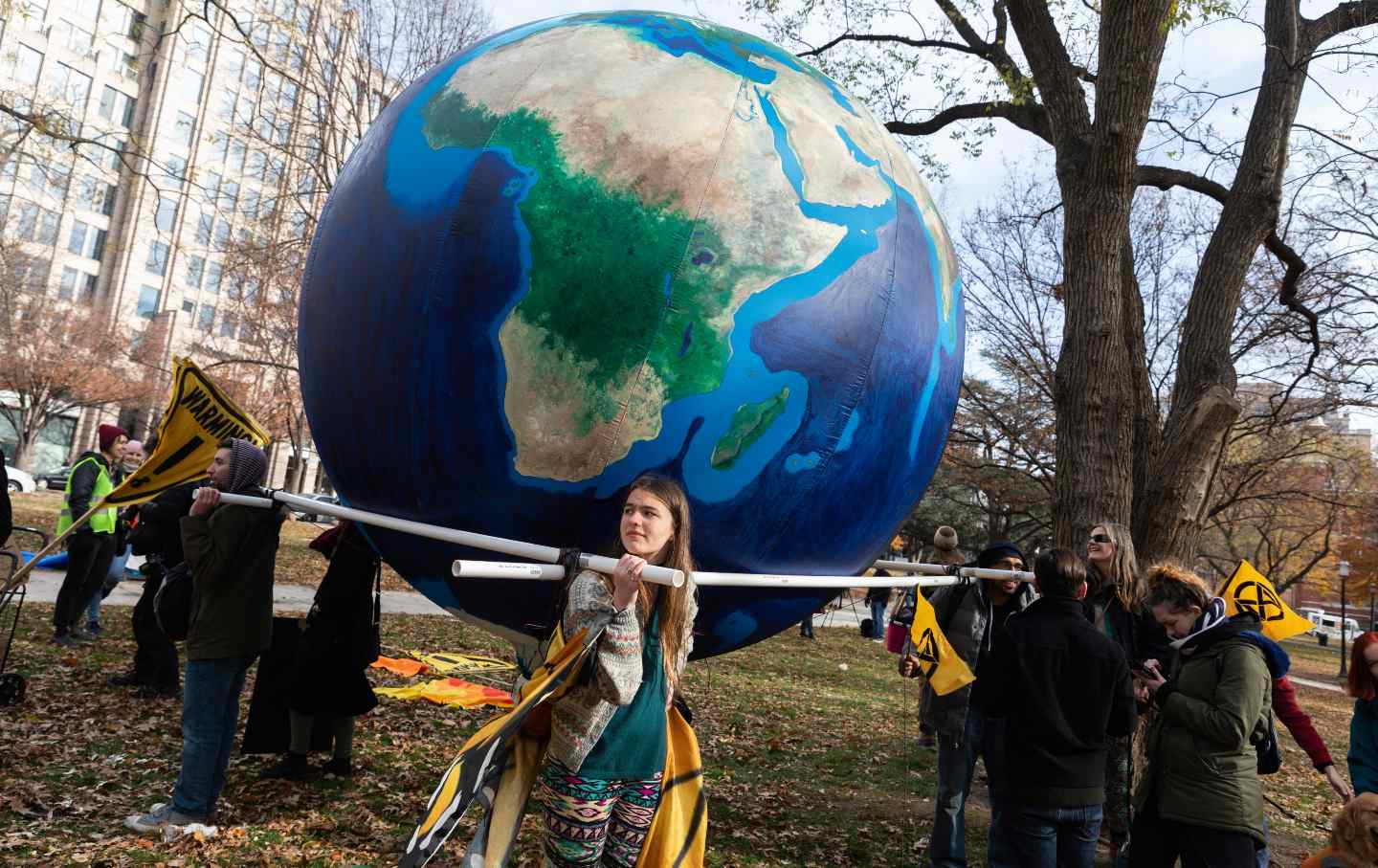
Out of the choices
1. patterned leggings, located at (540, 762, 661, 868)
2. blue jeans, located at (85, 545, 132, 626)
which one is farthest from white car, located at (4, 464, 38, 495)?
patterned leggings, located at (540, 762, 661, 868)

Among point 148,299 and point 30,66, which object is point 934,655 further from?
point 148,299

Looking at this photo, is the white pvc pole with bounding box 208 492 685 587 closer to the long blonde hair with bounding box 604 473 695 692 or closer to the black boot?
the long blonde hair with bounding box 604 473 695 692

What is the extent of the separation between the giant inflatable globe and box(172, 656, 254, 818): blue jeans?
1.84m

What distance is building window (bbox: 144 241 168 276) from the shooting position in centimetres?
4491

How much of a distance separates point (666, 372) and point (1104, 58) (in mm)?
5950

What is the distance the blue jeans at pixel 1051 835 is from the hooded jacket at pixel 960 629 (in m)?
1.14

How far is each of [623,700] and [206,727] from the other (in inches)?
105

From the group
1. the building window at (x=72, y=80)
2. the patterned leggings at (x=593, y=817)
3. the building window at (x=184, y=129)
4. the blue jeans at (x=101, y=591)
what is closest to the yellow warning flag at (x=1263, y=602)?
the patterned leggings at (x=593, y=817)

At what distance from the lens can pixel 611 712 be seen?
8.70 ft

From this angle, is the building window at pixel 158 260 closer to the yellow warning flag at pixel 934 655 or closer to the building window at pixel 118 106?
the building window at pixel 118 106

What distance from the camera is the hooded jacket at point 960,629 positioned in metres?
5.07

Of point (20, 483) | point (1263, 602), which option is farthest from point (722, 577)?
point (20, 483)

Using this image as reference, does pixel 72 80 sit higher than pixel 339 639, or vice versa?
pixel 72 80

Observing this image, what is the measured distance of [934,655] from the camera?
4.17 m
